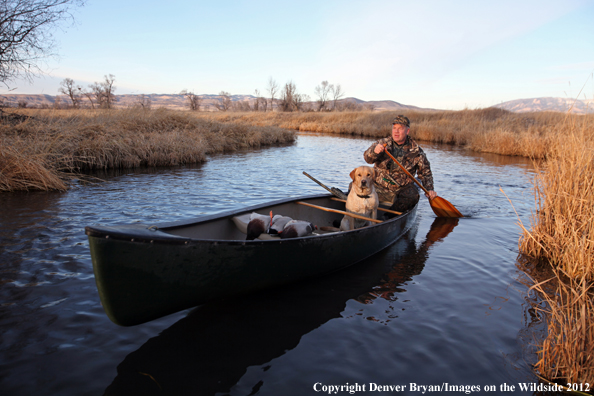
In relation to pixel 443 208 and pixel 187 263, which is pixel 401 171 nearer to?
pixel 443 208

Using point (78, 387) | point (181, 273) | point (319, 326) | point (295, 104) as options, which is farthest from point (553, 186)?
point (295, 104)

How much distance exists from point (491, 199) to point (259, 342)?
887cm

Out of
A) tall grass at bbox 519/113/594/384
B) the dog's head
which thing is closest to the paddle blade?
tall grass at bbox 519/113/594/384

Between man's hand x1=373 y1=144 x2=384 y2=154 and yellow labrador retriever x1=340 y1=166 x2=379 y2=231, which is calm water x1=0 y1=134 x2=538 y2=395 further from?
man's hand x1=373 y1=144 x2=384 y2=154

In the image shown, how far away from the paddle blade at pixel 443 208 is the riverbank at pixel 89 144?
868 centimetres

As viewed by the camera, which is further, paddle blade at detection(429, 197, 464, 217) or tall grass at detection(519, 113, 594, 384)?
paddle blade at detection(429, 197, 464, 217)

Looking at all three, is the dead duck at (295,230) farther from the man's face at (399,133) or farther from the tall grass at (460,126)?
the tall grass at (460,126)

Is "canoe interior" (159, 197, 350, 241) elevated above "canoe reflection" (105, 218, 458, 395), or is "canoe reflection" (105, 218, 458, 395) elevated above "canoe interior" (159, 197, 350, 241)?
"canoe interior" (159, 197, 350, 241)

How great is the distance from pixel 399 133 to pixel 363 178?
1654 mm

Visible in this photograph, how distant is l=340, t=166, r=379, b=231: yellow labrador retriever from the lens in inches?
220

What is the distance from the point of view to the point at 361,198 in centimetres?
575

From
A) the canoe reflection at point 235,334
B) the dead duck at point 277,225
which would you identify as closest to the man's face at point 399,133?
the canoe reflection at point 235,334

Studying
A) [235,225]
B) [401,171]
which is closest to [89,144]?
[235,225]

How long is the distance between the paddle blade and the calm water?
1.03 meters
